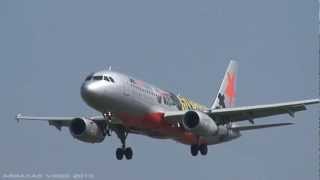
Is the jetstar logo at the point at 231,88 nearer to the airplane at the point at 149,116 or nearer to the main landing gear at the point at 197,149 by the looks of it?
the airplane at the point at 149,116

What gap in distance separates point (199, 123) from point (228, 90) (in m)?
22.2

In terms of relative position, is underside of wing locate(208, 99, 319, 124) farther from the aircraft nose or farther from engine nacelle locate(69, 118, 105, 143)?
the aircraft nose

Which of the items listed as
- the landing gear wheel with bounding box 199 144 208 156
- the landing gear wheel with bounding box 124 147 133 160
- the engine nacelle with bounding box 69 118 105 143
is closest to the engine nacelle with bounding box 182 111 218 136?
the landing gear wheel with bounding box 199 144 208 156

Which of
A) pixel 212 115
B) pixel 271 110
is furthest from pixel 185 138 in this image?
pixel 271 110

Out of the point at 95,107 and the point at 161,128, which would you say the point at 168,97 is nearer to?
the point at 161,128

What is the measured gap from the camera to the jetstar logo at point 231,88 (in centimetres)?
8012

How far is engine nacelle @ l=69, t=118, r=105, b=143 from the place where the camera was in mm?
61938

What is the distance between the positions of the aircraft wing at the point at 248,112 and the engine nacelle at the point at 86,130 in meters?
5.25

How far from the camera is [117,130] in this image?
2480 inches

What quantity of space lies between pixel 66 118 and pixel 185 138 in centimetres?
926

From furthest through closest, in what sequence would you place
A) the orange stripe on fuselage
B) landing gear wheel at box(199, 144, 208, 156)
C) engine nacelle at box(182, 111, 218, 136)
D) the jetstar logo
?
the jetstar logo, landing gear wheel at box(199, 144, 208, 156), engine nacelle at box(182, 111, 218, 136), the orange stripe on fuselage

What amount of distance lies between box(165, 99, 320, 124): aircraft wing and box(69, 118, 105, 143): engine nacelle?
525cm

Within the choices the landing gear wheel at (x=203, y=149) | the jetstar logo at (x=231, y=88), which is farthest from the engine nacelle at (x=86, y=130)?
the jetstar logo at (x=231, y=88)

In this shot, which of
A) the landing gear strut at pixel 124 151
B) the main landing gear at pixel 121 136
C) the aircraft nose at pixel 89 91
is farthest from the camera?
the landing gear strut at pixel 124 151
